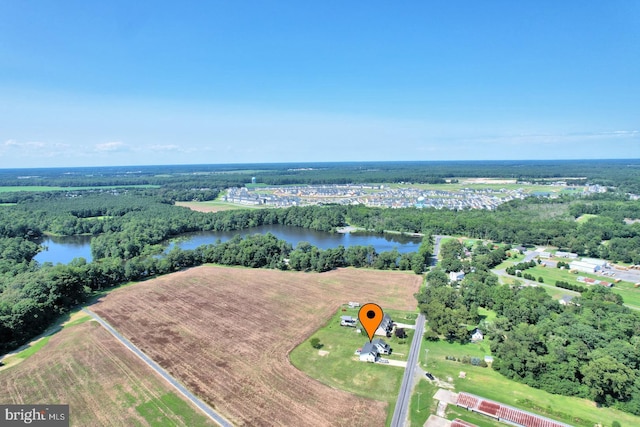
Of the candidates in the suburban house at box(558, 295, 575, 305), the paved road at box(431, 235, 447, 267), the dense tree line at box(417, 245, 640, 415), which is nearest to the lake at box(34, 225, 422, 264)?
the paved road at box(431, 235, 447, 267)

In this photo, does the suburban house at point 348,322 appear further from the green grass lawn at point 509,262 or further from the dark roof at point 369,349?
the green grass lawn at point 509,262

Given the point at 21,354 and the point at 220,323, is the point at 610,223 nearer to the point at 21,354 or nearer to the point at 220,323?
the point at 220,323

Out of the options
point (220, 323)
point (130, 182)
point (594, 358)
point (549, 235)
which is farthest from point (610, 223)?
point (130, 182)

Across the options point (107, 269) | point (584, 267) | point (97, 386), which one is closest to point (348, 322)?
point (97, 386)

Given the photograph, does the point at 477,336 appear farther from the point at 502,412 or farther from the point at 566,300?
the point at 566,300

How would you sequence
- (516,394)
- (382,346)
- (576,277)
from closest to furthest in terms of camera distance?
(516,394) → (382,346) → (576,277)

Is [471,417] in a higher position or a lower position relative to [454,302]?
lower

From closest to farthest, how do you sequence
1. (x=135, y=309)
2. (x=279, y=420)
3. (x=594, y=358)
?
(x=279, y=420) < (x=594, y=358) < (x=135, y=309)
